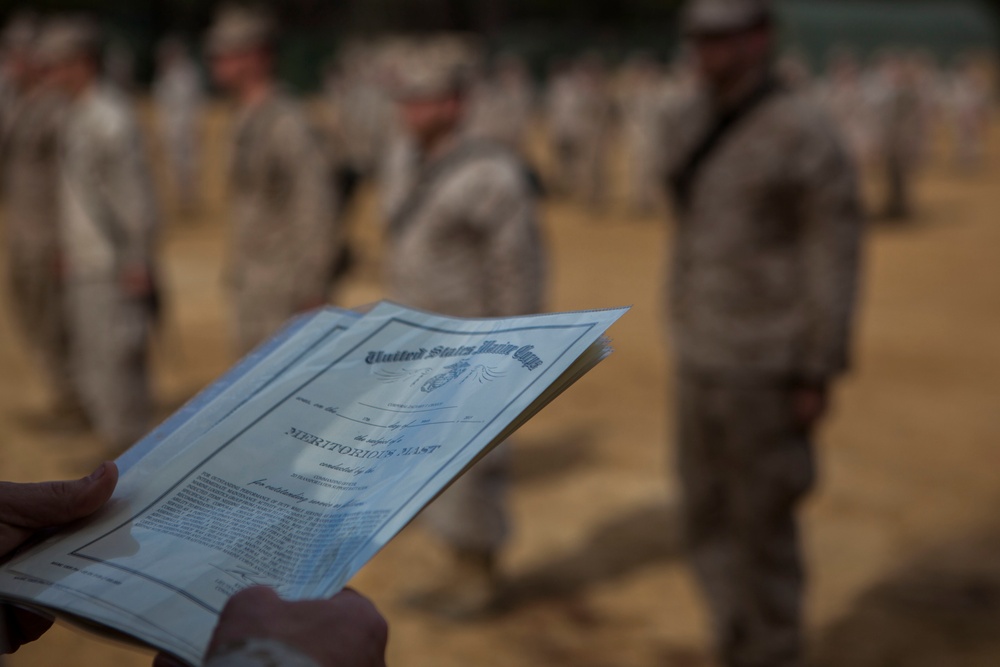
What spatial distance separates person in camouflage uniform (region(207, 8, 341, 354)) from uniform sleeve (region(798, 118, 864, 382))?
235cm

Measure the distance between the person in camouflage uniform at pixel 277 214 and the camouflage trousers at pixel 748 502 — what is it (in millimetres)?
2005

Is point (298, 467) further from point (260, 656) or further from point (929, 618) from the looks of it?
point (929, 618)

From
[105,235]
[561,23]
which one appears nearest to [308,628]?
[105,235]

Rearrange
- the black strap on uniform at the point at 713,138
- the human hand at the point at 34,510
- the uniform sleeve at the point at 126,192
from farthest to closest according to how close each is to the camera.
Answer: the uniform sleeve at the point at 126,192 → the black strap on uniform at the point at 713,138 → the human hand at the point at 34,510

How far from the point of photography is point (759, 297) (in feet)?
10.0

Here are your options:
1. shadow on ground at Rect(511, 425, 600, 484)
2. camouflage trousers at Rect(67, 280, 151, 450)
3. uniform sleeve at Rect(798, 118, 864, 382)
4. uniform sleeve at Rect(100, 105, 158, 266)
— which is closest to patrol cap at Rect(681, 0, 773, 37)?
uniform sleeve at Rect(798, 118, 864, 382)

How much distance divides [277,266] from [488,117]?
13.2 m

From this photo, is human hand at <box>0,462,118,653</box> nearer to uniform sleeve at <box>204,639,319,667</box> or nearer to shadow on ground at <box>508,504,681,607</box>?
uniform sleeve at <box>204,639,319,667</box>

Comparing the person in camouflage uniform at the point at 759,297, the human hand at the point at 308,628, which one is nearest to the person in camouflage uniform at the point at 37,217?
the person in camouflage uniform at the point at 759,297

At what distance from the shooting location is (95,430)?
6285 millimetres

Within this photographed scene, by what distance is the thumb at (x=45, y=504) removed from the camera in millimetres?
1139

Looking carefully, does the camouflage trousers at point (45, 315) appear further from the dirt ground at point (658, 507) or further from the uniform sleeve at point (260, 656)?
the uniform sleeve at point (260, 656)

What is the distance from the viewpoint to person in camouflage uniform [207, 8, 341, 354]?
4648 mm

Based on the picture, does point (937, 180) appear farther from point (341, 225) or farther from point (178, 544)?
point (178, 544)
